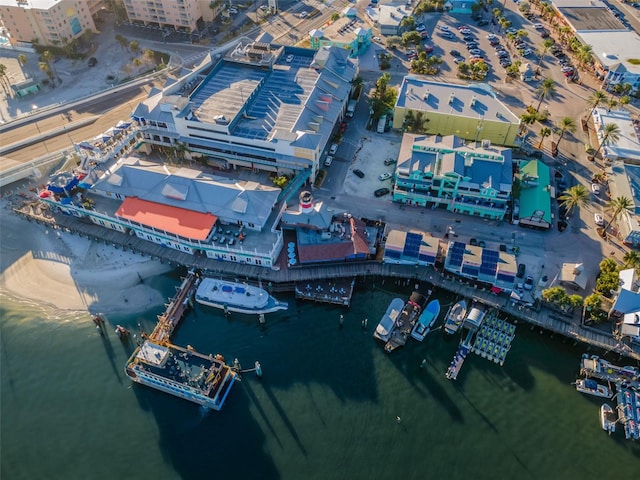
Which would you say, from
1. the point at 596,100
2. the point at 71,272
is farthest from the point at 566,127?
the point at 71,272

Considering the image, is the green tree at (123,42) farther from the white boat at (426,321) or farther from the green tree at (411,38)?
the white boat at (426,321)

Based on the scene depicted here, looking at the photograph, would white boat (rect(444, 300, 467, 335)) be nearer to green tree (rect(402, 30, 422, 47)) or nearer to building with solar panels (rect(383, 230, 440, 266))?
building with solar panels (rect(383, 230, 440, 266))

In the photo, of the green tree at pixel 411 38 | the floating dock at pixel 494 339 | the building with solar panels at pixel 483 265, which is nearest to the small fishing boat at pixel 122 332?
the building with solar panels at pixel 483 265

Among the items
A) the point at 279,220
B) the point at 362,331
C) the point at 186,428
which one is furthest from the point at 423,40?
the point at 186,428

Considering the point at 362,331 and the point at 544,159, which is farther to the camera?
the point at 544,159

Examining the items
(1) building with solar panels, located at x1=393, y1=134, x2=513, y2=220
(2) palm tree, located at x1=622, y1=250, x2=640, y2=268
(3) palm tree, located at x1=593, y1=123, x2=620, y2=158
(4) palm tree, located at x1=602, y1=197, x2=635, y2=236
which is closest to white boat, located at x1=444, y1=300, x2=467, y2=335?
(1) building with solar panels, located at x1=393, y1=134, x2=513, y2=220

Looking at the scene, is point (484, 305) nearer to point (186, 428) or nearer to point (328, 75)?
point (186, 428)
